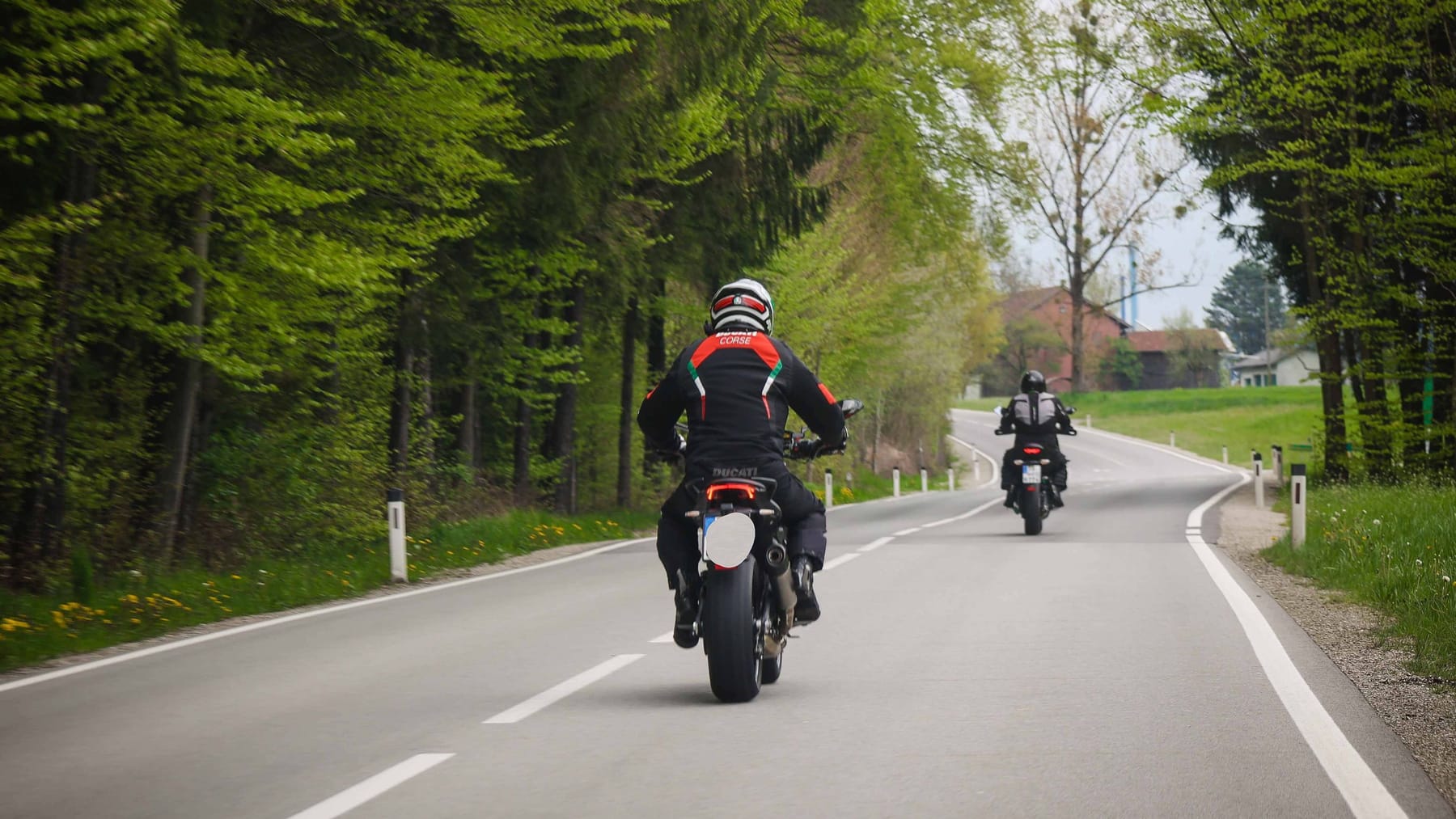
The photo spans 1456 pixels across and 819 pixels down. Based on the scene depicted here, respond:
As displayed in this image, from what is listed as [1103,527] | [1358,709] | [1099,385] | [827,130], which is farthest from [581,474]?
[1099,385]

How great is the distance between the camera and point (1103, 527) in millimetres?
21938

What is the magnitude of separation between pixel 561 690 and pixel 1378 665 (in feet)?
14.8

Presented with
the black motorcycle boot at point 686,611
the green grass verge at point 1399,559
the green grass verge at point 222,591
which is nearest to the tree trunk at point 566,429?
the green grass verge at point 222,591

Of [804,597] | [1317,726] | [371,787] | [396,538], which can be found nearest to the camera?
[371,787]

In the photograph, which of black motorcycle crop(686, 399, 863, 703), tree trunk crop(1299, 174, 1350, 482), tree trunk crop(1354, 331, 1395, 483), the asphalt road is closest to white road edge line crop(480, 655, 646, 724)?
the asphalt road

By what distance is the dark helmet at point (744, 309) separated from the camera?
7914 millimetres

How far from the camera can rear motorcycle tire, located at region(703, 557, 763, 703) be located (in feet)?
24.2

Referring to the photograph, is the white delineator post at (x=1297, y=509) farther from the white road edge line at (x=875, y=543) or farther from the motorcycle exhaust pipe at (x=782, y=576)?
the motorcycle exhaust pipe at (x=782, y=576)

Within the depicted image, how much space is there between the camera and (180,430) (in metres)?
14.9

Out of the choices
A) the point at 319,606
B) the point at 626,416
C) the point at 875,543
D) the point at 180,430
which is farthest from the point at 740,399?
the point at 626,416

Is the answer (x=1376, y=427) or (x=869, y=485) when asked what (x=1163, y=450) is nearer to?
(x=869, y=485)

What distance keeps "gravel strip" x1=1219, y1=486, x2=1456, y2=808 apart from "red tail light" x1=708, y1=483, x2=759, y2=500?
2953mm

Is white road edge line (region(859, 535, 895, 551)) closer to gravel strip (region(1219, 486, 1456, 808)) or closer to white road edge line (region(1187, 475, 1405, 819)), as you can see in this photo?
gravel strip (region(1219, 486, 1456, 808))

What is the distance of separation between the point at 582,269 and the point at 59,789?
16405 mm
